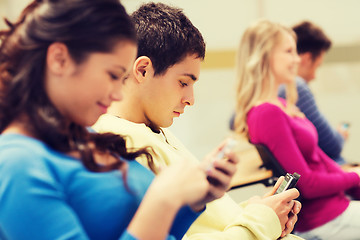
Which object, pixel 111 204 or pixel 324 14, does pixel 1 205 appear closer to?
pixel 111 204

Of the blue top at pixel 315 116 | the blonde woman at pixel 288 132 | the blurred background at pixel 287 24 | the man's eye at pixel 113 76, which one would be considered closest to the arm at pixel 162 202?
the man's eye at pixel 113 76

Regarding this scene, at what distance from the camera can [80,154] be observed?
2.18ft

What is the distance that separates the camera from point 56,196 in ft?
1.98

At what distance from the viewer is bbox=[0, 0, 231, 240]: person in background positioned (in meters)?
0.59

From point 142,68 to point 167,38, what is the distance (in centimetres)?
9

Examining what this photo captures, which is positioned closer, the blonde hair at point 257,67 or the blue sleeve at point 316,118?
the blonde hair at point 257,67

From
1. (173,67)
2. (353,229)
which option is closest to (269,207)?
(173,67)

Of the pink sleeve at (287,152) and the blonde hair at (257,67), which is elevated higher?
the blonde hair at (257,67)

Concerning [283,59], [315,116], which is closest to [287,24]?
[315,116]

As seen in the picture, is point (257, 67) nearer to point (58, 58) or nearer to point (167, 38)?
point (167, 38)

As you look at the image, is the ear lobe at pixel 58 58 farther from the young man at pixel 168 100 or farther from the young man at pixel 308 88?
the young man at pixel 308 88

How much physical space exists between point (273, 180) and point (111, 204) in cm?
107

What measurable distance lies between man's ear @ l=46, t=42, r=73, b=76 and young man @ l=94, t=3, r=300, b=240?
320 millimetres

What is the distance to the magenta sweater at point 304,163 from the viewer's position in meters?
1.68
